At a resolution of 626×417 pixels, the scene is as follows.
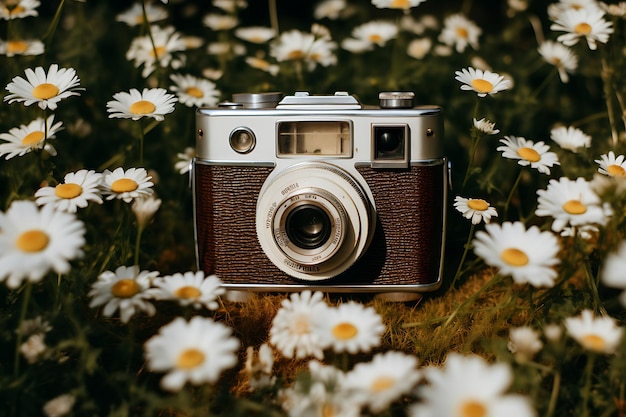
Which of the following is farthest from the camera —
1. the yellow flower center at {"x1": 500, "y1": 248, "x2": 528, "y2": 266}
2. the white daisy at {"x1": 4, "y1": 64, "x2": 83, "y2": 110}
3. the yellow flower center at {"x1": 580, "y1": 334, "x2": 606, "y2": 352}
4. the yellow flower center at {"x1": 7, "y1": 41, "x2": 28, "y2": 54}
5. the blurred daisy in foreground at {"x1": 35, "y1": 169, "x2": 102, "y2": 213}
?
the yellow flower center at {"x1": 7, "y1": 41, "x2": 28, "y2": 54}

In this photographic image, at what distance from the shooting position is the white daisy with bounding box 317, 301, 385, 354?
3.00ft

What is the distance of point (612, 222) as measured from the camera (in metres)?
1.05

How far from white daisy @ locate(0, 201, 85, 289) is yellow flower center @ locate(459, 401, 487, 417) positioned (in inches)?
20.5

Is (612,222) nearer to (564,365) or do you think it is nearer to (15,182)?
(564,365)

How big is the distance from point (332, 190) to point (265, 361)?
1.14ft

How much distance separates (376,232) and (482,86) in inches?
14.4

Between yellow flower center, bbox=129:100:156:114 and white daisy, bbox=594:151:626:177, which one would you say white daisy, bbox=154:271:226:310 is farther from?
white daisy, bbox=594:151:626:177

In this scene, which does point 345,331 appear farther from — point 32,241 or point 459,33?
point 459,33

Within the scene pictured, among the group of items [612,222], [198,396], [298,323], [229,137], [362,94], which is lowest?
[198,396]

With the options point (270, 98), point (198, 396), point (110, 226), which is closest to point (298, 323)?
point (198, 396)

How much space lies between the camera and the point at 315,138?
1.20 meters

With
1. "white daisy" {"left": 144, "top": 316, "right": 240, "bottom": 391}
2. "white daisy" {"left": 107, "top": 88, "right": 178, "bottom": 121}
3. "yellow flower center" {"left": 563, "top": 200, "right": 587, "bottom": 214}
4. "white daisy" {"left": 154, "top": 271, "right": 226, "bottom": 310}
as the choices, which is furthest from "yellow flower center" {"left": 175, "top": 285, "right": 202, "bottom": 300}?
"yellow flower center" {"left": 563, "top": 200, "right": 587, "bottom": 214}

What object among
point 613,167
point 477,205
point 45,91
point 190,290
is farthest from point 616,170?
point 45,91

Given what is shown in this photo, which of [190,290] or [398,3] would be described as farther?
[398,3]
